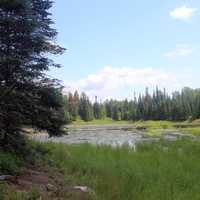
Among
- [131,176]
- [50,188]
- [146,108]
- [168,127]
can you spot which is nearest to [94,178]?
[131,176]

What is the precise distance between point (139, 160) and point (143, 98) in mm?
103418

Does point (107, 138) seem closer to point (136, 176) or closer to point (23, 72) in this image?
point (136, 176)

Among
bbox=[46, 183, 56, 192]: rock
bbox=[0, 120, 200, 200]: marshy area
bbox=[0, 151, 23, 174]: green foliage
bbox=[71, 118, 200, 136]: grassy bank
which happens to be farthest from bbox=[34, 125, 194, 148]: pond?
bbox=[46, 183, 56, 192]: rock

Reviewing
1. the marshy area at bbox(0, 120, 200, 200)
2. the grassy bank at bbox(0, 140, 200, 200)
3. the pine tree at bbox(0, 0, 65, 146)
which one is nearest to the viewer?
the marshy area at bbox(0, 120, 200, 200)

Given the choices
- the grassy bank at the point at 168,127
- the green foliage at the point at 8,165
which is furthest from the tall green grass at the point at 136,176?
the grassy bank at the point at 168,127

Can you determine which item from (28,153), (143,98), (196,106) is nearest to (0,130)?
(28,153)

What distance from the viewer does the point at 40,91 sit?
1000 centimetres

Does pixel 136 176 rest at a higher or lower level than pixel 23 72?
lower

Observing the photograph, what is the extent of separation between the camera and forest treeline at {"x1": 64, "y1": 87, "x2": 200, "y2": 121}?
9075cm

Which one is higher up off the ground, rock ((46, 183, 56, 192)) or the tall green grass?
rock ((46, 183, 56, 192))

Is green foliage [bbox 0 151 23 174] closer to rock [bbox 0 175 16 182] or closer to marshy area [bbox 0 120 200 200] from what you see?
marshy area [bbox 0 120 200 200]

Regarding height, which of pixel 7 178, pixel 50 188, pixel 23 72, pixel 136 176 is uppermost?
pixel 23 72

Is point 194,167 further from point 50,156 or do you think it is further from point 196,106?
point 196,106

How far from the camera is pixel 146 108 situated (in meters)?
101
